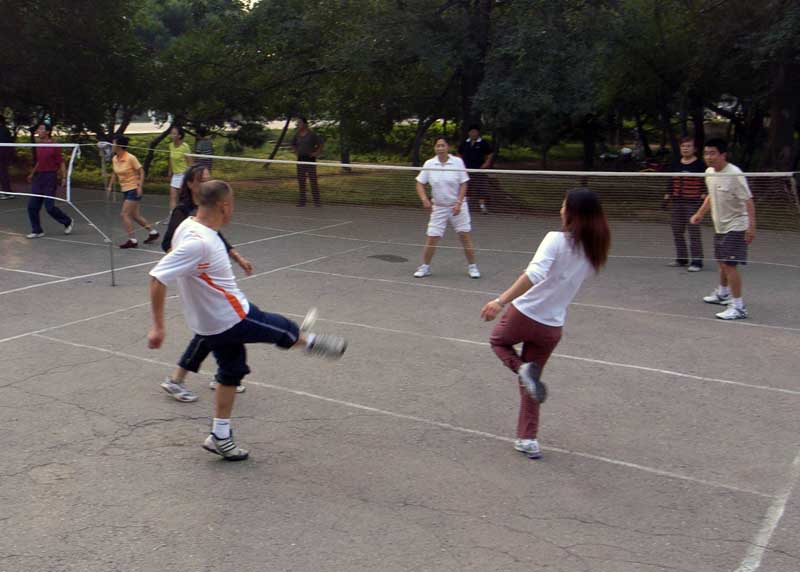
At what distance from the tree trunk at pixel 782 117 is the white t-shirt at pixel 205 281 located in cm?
1571

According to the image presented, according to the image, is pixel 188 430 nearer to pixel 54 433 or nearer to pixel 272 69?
pixel 54 433

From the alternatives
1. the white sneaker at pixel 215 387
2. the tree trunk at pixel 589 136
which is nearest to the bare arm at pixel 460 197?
the white sneaker at pixel 215 387

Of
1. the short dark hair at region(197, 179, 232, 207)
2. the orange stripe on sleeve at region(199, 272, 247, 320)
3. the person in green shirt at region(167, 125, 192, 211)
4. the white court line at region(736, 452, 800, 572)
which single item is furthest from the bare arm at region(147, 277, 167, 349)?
the person in green shirt at region(167, 125, 192, 211)

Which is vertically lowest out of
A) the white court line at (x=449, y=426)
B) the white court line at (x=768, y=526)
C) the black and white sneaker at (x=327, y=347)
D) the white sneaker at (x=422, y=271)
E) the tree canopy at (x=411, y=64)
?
the white court line at (x=768, y=526)

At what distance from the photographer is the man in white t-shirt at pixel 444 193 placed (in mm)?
11203

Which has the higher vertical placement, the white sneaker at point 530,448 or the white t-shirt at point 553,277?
the white t-shirt at point 553,277

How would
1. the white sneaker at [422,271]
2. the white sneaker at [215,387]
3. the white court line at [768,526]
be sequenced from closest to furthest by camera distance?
the white court line at [768,526]
the white sneaker at [215,387]
the white sneaker at [422,271]

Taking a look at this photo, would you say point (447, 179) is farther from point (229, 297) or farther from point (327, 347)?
point (229, 297)

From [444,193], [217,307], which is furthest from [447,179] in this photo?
[217,307]

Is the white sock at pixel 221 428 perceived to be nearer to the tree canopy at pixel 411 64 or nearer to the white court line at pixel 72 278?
the white court line at pixel 72 278

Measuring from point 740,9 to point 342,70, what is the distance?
8292mm

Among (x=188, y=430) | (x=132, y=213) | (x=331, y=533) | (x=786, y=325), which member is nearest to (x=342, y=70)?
(x=132, y=213)

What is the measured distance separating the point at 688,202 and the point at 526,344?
710 cm

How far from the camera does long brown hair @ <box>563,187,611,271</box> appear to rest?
531 cm
